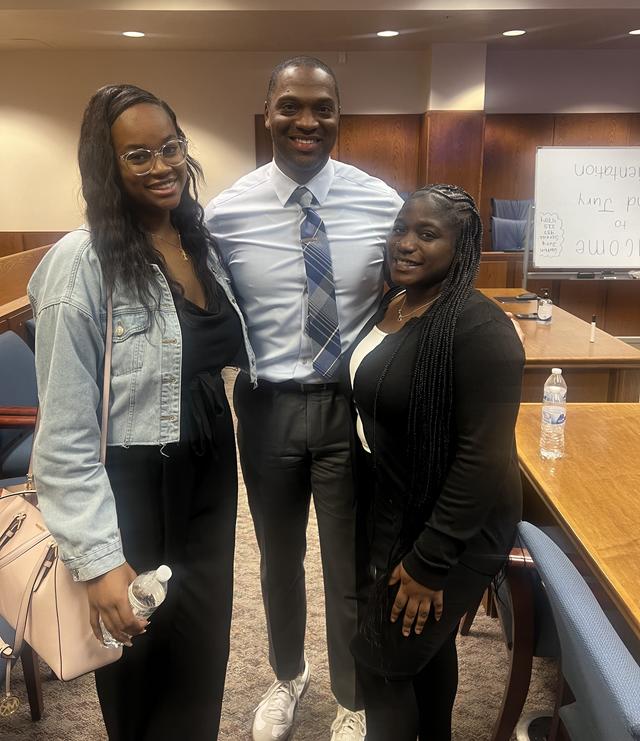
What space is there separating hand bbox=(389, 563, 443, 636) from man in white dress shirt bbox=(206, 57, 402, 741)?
13.9 inches

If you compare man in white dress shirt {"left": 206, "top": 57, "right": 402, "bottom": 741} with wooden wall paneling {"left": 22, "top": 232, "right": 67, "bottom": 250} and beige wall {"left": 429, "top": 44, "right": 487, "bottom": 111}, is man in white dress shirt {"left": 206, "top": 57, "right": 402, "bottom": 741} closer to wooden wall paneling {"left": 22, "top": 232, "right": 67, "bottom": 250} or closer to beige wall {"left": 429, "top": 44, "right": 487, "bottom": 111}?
beige wall {"left": 429, "top": 44, "right": 487, "bottom": 111}

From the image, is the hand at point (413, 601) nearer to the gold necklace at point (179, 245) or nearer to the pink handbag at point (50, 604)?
the pink handbag at point (50, 604)

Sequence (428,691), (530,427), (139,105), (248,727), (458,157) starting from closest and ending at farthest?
(139,105), (428,691), (248,727), (530,427), (458,157)

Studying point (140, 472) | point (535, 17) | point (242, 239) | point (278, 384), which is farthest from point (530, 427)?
point (535, 17)

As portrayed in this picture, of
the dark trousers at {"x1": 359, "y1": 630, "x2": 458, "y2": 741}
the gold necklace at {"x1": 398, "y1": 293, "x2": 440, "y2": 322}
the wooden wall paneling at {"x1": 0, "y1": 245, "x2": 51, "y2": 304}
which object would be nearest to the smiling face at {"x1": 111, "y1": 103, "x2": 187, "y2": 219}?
the gold necklace at {"x1": 398, "y1": 293, "x2": 440, "y2": 322}

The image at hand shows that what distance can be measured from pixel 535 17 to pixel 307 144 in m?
4.68

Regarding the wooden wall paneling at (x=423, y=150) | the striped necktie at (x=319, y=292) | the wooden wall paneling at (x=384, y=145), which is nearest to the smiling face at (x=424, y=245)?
the striped necktie at (x=319, y=292)

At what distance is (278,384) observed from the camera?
144 centimetres

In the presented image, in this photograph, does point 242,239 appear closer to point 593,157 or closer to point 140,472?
point 140,472

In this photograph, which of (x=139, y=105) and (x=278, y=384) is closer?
(x=139, y=105)

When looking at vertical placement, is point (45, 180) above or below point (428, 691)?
above

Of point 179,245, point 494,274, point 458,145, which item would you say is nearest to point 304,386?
point 179,245

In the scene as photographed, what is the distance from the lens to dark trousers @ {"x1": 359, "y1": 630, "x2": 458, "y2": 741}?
3.97ft

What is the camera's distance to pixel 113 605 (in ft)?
3.28
